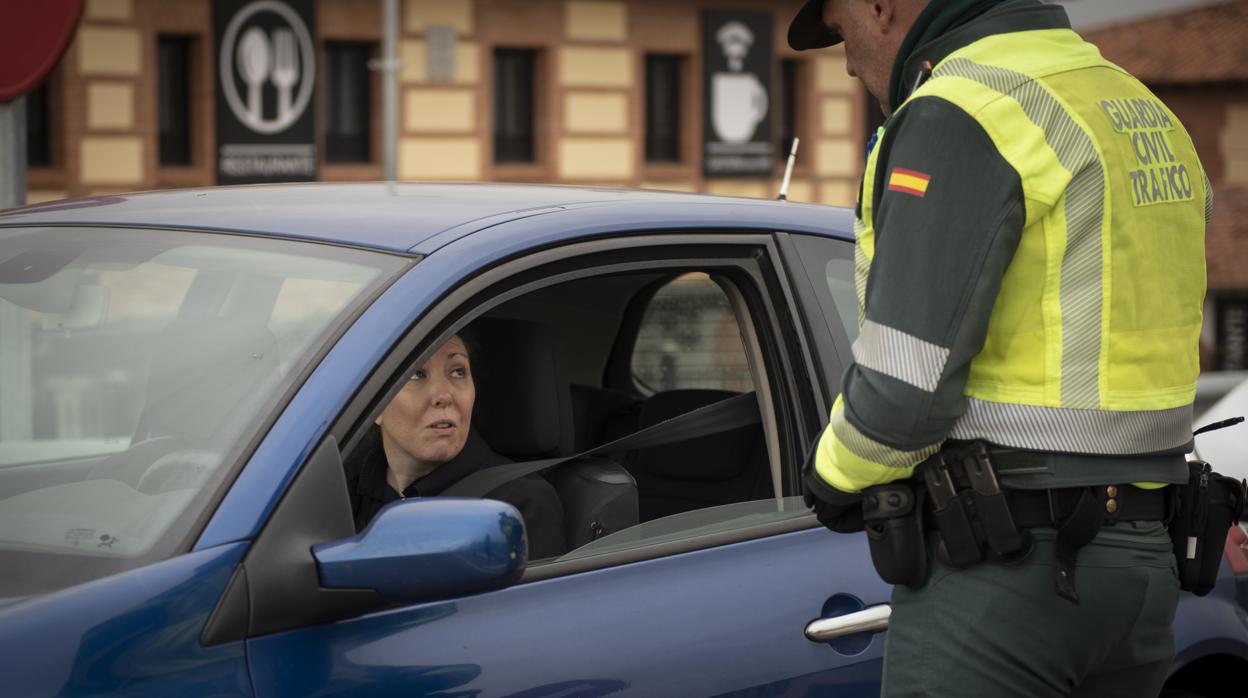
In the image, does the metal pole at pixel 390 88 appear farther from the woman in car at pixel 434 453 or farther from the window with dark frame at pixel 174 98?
the woman in car at pixel 434 453

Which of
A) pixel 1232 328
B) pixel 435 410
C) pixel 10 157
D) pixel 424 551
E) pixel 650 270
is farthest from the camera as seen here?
pixel 1232 328

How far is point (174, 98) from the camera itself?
2453 centimetres

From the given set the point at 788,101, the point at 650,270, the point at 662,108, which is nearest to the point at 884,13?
the point at 650,270

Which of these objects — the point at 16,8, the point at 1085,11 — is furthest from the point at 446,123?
the point at 16,8

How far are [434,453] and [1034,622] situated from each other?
4.39 ft

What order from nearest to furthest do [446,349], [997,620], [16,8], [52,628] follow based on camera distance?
[52,628]
[997,620]
[446,349]
[16,8]

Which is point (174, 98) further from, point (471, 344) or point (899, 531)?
point (899, 531)

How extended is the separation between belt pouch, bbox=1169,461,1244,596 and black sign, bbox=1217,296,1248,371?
32812 millimetres

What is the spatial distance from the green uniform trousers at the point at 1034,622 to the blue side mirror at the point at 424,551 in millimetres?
564

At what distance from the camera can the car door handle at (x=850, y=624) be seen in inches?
115

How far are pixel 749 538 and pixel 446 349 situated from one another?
2.29 feet

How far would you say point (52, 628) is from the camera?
222 centimetres

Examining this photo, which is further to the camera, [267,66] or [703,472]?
[267,66]

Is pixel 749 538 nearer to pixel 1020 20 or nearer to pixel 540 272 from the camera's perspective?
pixel 540 272
